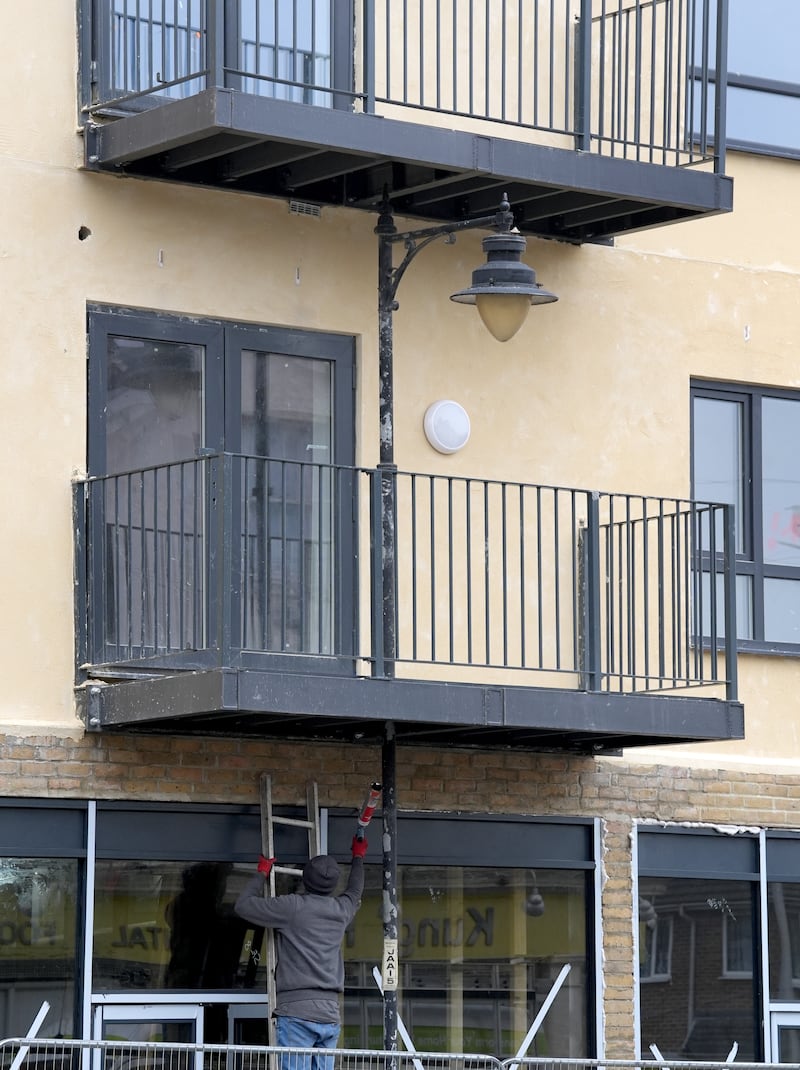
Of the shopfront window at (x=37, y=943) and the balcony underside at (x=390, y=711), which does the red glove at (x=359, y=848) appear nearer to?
the balcony underside at (x=390, y=711)

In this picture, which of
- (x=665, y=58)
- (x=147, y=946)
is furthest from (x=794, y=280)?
(x=147, y=946)

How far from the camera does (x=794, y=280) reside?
49.3 feet

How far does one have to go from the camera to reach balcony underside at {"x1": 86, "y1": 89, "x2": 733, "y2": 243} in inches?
465

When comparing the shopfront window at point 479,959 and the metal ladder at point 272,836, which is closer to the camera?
the metal ladder at point 272,836

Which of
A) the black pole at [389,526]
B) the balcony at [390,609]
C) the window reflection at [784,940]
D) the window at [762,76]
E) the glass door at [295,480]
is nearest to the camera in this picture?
the balcony at [390,609]

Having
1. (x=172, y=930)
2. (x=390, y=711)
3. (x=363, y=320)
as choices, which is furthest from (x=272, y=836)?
(x=363, y=320)

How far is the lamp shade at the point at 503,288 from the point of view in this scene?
A: 38.6 ft

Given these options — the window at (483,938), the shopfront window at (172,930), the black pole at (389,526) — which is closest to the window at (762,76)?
the black pole at (389,526)

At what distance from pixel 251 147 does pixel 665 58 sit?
304 centimetres

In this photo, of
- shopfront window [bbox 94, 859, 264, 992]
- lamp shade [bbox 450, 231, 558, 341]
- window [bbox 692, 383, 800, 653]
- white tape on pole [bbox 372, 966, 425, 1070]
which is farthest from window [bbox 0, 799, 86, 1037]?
window [bbox 692, 383, 800, 653]

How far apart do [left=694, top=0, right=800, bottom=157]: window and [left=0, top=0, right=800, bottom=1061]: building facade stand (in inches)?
1.3

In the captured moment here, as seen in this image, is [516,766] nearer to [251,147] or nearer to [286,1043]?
[286,1043]

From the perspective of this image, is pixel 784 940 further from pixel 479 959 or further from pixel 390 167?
pixel 390 167

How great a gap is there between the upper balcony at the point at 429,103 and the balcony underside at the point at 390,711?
8.99ft
